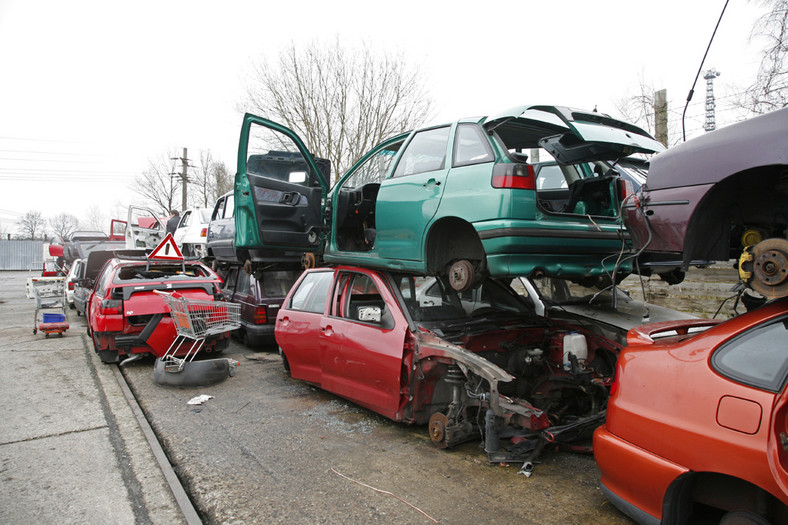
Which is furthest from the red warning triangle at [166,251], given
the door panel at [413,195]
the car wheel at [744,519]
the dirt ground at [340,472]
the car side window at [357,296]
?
the car wheel at [744,519]

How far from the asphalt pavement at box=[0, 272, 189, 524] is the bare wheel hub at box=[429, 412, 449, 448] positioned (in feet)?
5.92

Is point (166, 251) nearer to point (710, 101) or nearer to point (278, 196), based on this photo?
point (278, 196)

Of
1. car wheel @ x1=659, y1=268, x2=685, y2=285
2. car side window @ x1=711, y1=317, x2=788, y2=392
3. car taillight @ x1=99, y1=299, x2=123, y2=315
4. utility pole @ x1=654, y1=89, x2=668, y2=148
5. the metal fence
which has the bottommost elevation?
the metal fence

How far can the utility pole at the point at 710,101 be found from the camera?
1064 centimetres

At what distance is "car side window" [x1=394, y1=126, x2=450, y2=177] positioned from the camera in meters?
4.43

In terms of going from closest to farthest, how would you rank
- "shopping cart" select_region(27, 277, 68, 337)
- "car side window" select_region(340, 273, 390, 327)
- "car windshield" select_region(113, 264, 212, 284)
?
1. "car side window" select_region(340, 273, 390, 327)
2. "car windshield" select_region(113, 264, 212, 284)
3. "shopping cart" select_region(27, 277, 68, 337)

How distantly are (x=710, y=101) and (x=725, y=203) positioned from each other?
1030 cm

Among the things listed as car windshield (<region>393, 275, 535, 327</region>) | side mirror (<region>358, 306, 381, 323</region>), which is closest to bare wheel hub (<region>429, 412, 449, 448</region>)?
car windshield (<region>393, 275, 535, 327</region>)

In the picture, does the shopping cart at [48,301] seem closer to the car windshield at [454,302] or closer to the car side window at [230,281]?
the car side window at [230,281]

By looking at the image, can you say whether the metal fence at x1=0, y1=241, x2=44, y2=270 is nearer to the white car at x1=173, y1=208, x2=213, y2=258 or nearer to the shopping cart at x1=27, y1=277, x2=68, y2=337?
the white car at x1=173, y1=208, x2=213, y2=258

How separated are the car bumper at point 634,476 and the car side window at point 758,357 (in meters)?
0.50

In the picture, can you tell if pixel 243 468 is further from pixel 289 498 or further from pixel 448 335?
pixel 448 335

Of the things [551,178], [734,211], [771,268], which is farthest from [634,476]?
[551,178]

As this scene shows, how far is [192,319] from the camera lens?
629 cm
